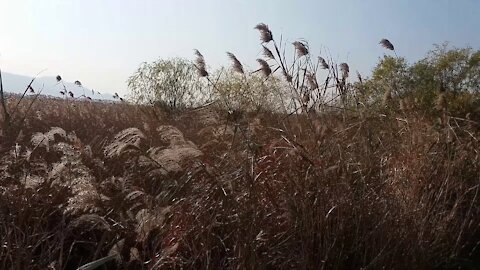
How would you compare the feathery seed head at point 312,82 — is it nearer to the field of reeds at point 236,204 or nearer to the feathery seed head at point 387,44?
the field of reeds at point 236,204

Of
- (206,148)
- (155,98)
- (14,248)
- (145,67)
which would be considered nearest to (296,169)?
(206,148)

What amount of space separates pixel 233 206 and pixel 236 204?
0.04 m

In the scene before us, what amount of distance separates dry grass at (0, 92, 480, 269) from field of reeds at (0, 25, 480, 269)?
1 centimetres

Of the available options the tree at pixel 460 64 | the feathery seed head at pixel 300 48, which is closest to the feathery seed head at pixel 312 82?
the feathery seed head at pixel 300 48

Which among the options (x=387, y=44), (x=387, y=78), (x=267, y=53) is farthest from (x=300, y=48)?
(x=387, y=78)

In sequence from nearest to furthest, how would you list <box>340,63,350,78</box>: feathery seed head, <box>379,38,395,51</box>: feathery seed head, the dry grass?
the dry grass
<box>340,63,350,78</box>: feathery seed head
<box>379,38,395,51</box>: feathery seed head

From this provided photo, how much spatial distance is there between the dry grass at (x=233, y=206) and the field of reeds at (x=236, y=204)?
0.01 meters

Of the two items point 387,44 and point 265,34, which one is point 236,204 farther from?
point 387,44

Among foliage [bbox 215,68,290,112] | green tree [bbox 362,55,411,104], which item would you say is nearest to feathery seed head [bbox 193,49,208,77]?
foliage [bbox 215,68,290,112]

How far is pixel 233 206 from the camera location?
12.5 ft

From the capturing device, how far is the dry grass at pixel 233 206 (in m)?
3.55

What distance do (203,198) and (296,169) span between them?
2.72ft

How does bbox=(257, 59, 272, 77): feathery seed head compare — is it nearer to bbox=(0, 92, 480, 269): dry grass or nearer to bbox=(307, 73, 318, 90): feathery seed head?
bbox=(307, 73, 318, 90): feathery seed head

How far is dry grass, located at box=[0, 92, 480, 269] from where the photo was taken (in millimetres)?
3555
